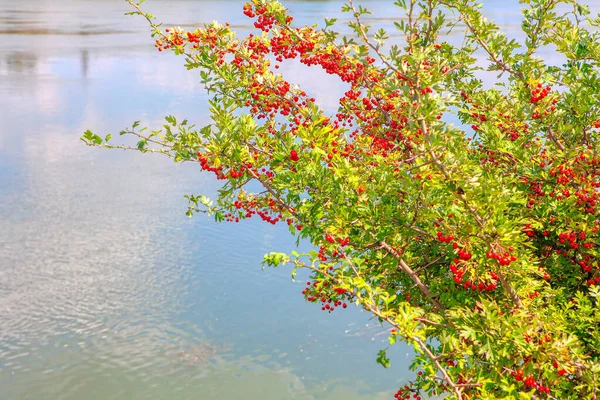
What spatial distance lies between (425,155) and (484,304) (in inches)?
39.1

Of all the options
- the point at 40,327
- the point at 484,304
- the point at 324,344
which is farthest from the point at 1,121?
the point at 484,304

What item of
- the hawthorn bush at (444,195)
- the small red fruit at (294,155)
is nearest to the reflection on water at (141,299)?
the hawthorn bush at (444,195)

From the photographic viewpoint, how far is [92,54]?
1292 inches

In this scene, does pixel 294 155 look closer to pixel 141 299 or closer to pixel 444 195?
pixel 444 195

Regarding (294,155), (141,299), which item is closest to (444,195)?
(294,155)

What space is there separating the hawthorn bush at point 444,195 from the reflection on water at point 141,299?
416 centimetres

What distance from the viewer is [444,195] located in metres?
4.23

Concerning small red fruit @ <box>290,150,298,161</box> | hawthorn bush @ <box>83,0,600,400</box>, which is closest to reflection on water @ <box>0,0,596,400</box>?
hawthorn bush @ <box>83,0,600,400</box>

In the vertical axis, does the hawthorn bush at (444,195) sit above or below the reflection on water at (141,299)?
above

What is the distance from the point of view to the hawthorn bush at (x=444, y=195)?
385 centimetres

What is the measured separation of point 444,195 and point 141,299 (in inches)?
302

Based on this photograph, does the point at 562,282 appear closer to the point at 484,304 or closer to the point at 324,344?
the point at 484,304

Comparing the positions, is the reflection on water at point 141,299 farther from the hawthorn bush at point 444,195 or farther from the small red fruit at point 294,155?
the small red fruit at point 294,155

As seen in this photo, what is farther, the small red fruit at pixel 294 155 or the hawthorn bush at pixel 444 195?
the small red fruit at pixel 294 155
